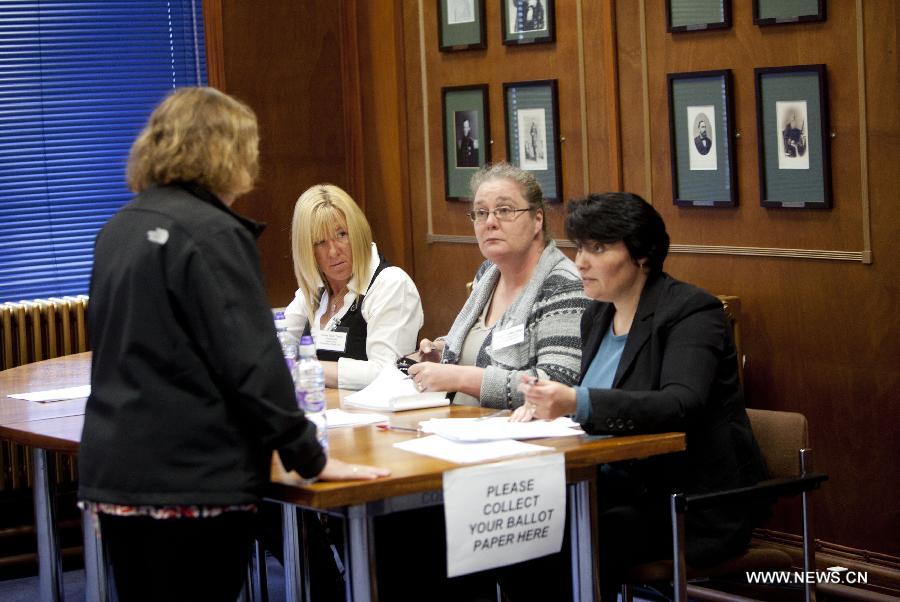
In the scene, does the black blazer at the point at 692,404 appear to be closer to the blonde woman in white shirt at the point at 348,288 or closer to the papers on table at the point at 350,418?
the papers on table at the point at 350,418

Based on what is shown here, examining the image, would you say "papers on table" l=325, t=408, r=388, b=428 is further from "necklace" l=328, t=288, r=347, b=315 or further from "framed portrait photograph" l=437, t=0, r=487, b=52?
"framed portrait photograph" l=437, t=0, r=487, b=52

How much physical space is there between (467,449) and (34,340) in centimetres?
328

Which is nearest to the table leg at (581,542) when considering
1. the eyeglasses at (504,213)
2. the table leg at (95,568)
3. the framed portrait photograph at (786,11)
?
the eyeglasses at (504,213)

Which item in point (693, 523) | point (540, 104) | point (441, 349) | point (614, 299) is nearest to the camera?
point (693, 523)

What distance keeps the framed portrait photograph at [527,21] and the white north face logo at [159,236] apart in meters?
3.23

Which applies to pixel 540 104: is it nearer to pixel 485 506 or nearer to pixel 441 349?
pixel 441 349

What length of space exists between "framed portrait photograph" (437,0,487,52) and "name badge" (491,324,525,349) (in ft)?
7.59

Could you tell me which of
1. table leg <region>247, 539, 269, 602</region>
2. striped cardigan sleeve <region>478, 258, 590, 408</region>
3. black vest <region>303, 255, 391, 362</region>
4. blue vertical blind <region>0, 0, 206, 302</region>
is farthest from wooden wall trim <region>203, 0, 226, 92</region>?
striped cardigan sleeve <region>478, 258, 590, 408</region>

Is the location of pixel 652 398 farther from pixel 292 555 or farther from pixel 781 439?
pixel 292 555

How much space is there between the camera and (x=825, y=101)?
13.6 ft

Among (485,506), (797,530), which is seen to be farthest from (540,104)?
(485,506)

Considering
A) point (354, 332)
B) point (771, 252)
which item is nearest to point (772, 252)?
point (771, 252)

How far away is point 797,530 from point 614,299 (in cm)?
164

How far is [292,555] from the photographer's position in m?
3.31
